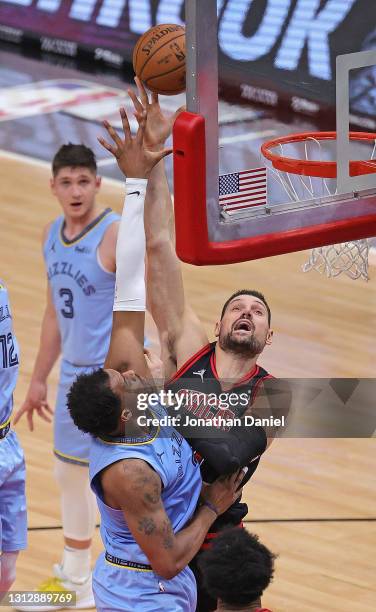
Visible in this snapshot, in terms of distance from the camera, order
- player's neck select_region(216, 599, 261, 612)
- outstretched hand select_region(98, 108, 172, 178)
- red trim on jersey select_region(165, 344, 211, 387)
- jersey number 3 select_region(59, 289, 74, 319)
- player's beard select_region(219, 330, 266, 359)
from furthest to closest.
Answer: jersey number 3 select_region(59, 289, 74, 319)
red trim on jersey select_region(165, 344, 211, 387)
player's beard select_region(219, 330, 266, 359)
outstretched hand select_region(98, 108, 172, 178)
player's neck select_region(216, 599, 261, 612)

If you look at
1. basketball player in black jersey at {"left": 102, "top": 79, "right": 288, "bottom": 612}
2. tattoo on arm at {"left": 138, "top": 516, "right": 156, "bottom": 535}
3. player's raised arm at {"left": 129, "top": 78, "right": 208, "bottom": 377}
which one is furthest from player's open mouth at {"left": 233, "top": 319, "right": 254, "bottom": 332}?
tattoo on arm at {"left": 138, "top": 516, "right": 156, "bottom": 535}

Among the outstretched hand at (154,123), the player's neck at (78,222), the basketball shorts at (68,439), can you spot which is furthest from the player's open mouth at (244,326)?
the player's neck at (78,222)

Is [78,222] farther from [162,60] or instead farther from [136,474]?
[136,474]

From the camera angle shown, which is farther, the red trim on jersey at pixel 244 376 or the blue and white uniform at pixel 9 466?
the blue and white uniform at pixel 9 466

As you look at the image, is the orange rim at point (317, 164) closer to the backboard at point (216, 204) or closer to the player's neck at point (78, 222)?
the backboard at point (216, 204)

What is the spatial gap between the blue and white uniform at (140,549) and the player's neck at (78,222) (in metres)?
2.33

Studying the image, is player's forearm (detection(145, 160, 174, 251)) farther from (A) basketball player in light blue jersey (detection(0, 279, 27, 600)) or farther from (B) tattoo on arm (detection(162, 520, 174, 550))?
(B) tattoo on arm (detection(162, 520, 174, 550))

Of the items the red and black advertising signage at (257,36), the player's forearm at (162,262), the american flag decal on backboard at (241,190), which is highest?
the red and black advertising signage at (257,36)

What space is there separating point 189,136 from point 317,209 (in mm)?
749

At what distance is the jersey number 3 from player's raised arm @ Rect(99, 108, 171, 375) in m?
2.04

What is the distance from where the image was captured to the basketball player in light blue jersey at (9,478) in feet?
19.3

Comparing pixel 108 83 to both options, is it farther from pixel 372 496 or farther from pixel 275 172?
pixel 275 172

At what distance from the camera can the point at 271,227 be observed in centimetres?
505

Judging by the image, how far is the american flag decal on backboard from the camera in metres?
4.92
